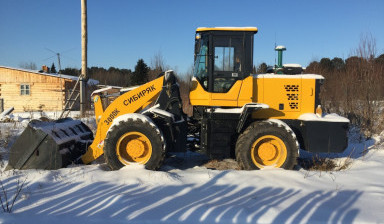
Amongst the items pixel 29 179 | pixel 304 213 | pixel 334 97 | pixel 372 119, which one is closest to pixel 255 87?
pixel 304 213

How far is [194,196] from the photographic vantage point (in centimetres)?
401

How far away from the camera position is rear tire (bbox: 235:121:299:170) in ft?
18.3

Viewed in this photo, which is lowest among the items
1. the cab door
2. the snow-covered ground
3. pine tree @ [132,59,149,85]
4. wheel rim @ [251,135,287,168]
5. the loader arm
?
the snow-covered ground

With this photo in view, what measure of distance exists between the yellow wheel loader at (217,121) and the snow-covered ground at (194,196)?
1.47 feet

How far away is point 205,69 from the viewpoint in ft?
19.8

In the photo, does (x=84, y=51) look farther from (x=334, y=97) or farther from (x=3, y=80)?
(x=3, y=80)

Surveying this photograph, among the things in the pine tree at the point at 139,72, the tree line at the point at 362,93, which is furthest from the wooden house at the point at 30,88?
the tree line at the point at 362,93

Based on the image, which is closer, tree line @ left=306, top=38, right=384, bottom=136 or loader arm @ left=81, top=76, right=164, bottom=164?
loader arm @ left=81, top=76, right=164, bottom=164

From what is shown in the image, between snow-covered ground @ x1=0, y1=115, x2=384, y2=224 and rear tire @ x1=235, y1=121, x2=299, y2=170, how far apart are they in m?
0.40

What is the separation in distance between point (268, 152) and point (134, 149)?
2.76m

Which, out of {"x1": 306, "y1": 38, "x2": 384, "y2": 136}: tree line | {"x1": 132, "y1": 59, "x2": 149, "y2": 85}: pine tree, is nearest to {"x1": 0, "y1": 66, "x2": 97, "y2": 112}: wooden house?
{"x1": 132, "y1": 59, "x2": 149, "y2": 85}: pine tree

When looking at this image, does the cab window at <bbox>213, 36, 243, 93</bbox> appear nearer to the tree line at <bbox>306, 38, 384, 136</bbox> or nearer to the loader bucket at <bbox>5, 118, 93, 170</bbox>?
the loader bucket at <bbox>5, 118, 93, 170</bbox>

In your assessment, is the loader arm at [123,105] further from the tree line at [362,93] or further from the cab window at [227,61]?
the tree line at [362,93]

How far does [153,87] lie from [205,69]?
1.20 m
